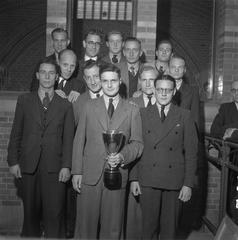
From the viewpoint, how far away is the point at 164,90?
4023mm

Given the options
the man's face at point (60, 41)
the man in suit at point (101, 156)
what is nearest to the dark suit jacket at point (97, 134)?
the man in suit at point (101, 156)

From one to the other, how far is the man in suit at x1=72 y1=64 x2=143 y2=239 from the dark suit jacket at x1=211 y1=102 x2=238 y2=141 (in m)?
1.75

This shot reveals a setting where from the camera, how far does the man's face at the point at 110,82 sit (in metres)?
3.91

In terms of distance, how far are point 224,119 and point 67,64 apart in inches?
81.5

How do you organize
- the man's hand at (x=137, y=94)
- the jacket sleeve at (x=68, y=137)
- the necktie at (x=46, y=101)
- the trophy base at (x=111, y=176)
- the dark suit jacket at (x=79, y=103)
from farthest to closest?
the man's hand at (x=137, y=94) < the dark suit jacket at (x=79, y=103) < the necktie at (x=46, y=101) < the jacket sleeve at (x=68, y=137) < the trophy base at (x=111, y=176)

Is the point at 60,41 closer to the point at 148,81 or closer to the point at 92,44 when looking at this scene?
the point at 92,44

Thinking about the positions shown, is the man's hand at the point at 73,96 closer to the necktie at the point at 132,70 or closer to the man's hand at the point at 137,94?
the man's hand at the point at 137,94

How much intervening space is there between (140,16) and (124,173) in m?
3.34

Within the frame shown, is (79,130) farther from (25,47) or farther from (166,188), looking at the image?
(25,47)

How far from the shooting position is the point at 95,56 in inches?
205

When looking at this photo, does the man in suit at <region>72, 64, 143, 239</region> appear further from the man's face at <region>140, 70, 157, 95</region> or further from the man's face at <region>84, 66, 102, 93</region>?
the man's face at <region>140, 70, 157, 95</region>

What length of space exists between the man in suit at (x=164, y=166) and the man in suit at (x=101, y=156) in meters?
0.16

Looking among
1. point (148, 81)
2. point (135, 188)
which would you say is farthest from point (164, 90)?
point (135, 188)

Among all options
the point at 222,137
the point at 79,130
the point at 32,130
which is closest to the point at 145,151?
the point at 79,130
